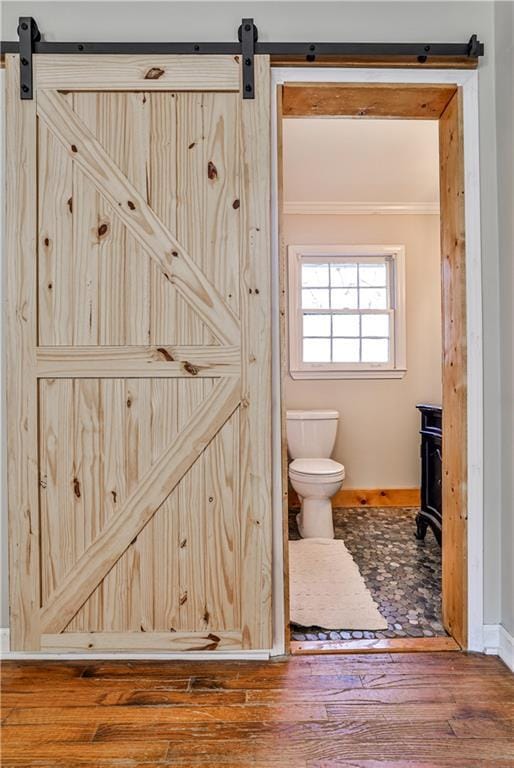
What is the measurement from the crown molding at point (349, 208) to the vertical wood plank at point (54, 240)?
2.15m

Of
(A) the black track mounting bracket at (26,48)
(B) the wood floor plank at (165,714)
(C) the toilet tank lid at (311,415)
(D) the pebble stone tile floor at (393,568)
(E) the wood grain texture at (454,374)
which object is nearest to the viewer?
(B) the wood floor plank at (165,714)

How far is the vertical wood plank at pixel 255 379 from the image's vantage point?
5.42 feet

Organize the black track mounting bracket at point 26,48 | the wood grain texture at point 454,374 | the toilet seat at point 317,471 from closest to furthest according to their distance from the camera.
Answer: the black track mounting bracket at point 26,48
the wood grain texture at point 454,374
the toilet seat at point 317,471

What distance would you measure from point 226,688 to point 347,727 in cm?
41

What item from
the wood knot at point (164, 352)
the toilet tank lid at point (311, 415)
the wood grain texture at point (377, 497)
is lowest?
the wood grain texture at point (377, 497)

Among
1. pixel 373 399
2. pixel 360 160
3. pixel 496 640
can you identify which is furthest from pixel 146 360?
pixel 373 399

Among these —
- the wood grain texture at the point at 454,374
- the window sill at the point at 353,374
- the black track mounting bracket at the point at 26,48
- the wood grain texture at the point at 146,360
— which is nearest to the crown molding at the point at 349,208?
the window sill at the point at 353,374

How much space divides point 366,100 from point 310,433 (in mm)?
2145

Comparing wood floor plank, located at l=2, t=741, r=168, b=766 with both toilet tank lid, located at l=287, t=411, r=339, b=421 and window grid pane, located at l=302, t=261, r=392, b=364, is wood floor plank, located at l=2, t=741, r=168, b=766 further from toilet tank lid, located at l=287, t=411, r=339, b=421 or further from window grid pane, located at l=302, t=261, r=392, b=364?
window grid pane, located at l=302, t=261, r=392, b=364

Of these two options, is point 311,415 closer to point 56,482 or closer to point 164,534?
point 164,534

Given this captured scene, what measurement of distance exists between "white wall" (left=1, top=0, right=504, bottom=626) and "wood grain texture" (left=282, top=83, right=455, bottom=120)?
172 mm

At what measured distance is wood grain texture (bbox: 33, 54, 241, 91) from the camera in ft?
5.39

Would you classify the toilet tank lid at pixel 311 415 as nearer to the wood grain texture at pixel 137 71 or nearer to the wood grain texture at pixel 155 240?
the wood grain texture at pixel 155 240

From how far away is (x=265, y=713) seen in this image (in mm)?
1383
